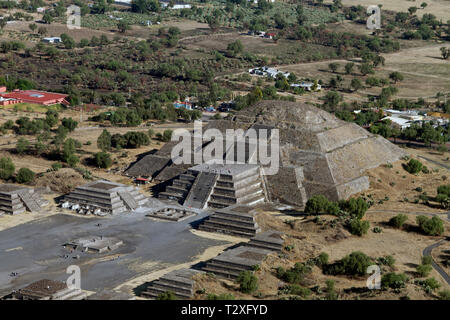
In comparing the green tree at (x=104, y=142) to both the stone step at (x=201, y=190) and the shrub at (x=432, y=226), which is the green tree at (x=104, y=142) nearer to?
the stone step at (x=201, y=190)

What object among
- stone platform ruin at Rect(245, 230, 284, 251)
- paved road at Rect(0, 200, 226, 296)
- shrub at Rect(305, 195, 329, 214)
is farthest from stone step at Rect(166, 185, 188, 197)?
stone platform ruin at Rect(245, 230, 284, 251)

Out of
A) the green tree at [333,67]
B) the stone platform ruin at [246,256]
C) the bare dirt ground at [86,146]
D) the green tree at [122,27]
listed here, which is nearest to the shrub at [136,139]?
the bare dirt ground at [86,146]

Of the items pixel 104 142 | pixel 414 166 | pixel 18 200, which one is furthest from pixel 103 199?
pixel 414 166

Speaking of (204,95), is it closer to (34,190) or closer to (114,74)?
(114,74)

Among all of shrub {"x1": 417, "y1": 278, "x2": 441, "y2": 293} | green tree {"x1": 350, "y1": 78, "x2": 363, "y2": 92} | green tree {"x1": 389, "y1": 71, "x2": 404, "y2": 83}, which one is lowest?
shrub {"x1": 417, "y1": 278, "x2": 441, "y2": 293}

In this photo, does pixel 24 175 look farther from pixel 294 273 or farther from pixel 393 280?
pixel 393 280

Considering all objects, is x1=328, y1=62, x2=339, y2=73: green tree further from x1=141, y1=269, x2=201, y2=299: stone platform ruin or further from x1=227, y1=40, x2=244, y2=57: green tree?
x1=141, y1=269, x2=201, y2=299: stone platform ruin

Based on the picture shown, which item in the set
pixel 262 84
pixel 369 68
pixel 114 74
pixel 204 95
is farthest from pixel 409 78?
pixel 114 74
